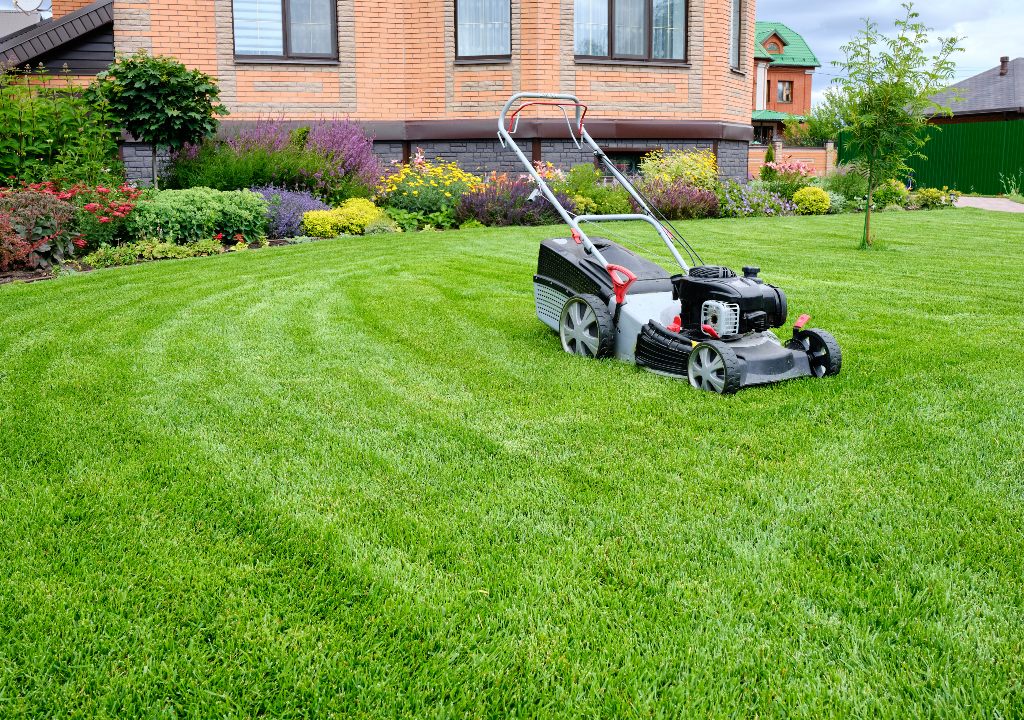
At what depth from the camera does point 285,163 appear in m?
13.4

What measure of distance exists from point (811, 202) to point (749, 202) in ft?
5.06

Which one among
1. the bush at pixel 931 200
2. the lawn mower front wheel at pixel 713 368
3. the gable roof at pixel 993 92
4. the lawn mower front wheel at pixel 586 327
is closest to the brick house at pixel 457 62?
the bush at pixel 931 200

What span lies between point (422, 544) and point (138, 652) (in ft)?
3.15

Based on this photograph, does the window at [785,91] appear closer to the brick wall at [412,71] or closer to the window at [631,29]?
the brick wall at [412,71]

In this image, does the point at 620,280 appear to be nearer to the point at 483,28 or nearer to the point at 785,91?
the point at 483,28

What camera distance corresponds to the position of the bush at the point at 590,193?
14.5 m

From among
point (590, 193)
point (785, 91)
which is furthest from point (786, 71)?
point (590, 193)

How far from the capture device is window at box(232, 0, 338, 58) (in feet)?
53.0

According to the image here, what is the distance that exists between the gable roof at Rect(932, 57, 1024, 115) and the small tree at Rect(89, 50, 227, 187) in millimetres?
31289

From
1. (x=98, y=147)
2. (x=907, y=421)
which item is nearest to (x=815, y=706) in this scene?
(x=907, y=421)

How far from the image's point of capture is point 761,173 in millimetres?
19125

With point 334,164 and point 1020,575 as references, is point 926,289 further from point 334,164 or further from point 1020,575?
point 334,164

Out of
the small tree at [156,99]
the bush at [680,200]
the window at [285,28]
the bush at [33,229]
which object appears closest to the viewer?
the bush at [33,229]

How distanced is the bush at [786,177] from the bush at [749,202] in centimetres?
76
